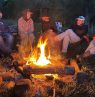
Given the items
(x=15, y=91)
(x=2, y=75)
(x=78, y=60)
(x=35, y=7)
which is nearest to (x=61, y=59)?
(x=78, y=60)

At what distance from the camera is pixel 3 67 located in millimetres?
7695

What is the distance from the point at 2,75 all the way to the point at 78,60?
2367mm

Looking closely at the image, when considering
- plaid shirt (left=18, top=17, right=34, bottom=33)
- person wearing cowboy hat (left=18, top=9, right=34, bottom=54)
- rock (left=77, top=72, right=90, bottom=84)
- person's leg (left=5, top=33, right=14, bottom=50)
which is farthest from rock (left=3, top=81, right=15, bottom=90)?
plaid shirt (left=18, top=17, right=34, bottom=33)

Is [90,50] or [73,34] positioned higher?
[73,34]

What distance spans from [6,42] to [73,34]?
5.82 feet

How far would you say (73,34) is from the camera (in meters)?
9.10

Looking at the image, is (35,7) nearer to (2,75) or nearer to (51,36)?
(51,36)

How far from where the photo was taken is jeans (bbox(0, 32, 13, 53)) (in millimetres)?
8742

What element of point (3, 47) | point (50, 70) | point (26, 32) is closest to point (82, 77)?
point (50, 70)

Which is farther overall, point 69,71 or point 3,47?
point 3,47

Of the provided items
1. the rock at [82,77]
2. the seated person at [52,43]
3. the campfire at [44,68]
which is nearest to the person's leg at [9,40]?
the seated person at [52,43]

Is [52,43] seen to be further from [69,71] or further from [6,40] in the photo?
[69,71]

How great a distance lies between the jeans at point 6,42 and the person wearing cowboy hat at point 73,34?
47.9 inches

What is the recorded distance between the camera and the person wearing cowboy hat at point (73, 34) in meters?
9.02
